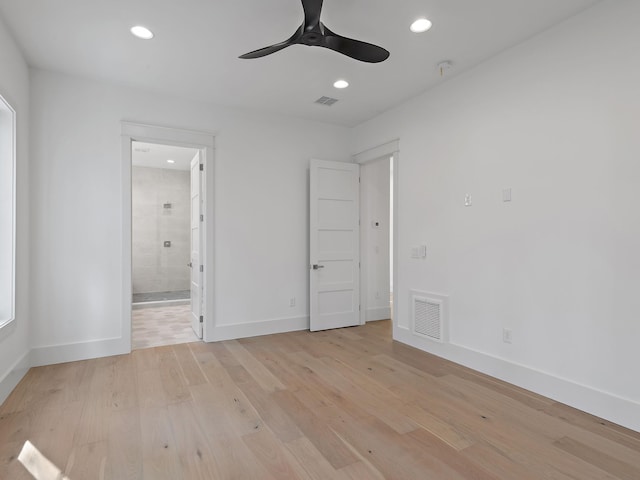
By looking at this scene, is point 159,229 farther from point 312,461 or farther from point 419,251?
point 312,461

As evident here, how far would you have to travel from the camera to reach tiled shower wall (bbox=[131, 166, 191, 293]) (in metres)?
8.12

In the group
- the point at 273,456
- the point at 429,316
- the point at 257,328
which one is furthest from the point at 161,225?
the point at 273,456

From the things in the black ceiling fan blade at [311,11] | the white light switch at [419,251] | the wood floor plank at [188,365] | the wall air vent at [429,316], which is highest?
the black ceiling fan blade at [311,11]

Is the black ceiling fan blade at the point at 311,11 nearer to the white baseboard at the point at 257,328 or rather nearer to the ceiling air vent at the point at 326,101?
the ceiling air vent at the point at 326,101

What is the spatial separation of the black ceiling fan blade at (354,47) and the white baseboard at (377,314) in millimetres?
3758

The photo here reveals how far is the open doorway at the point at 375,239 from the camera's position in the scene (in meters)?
5.32

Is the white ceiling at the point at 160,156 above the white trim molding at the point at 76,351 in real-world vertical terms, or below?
above

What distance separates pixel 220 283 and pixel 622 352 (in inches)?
151

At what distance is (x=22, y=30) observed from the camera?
2.83m

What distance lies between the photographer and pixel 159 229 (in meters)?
8.35

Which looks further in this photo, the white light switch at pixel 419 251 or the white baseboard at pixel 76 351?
the white light switch at pixel 419 251

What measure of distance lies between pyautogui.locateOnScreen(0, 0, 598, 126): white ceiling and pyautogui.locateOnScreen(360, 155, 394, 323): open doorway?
158 centimetres

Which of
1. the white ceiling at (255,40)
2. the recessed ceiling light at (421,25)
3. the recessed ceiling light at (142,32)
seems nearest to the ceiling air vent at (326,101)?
the white ceiling at (255,40)

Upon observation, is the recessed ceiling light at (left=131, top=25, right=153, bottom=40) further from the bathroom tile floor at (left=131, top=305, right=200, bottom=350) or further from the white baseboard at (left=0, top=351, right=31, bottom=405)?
the bathroom tile floor at (left=131, top=305, right=200, bottom=350)
